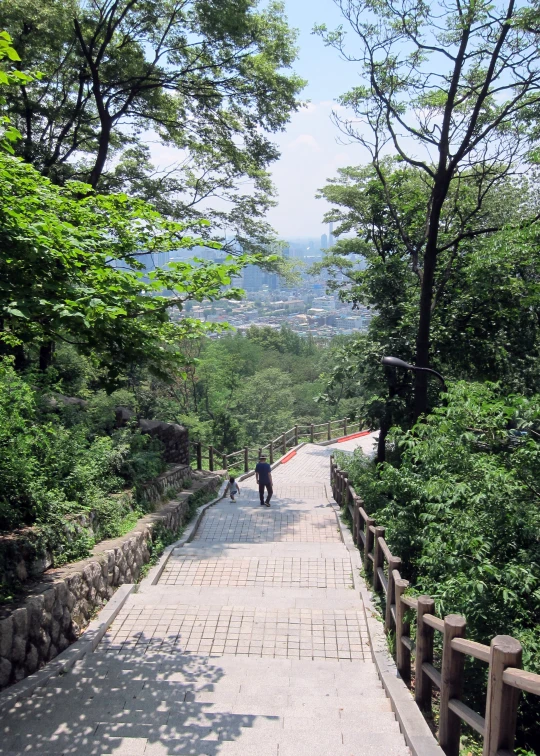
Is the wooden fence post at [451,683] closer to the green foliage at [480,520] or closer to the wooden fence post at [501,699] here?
the wooden fence post at [501,699]

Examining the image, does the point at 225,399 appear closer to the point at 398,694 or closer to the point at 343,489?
the point at 343,489

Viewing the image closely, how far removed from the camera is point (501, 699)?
2.95m

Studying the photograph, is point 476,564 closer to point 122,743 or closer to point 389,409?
point 122,743

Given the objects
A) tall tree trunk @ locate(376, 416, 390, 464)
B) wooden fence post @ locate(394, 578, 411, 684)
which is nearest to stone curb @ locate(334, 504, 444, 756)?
wooden fence post @ locate(394, 578, 411, 684)

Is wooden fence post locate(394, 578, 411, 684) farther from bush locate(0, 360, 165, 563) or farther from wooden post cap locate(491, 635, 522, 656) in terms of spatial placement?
bush locate(0, 360, 165, 563)

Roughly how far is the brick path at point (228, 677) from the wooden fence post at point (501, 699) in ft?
3.48

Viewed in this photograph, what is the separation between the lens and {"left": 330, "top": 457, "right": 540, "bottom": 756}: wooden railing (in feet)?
9.63

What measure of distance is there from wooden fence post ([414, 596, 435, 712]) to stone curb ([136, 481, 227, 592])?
12.8ft

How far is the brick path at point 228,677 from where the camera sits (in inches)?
157

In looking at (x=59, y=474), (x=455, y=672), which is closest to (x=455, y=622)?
(x=455, y=672)

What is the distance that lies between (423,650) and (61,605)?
11.0 ft

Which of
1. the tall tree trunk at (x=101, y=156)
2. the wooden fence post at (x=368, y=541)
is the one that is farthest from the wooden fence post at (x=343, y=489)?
the tall tree trunk at (x=101, y=156)

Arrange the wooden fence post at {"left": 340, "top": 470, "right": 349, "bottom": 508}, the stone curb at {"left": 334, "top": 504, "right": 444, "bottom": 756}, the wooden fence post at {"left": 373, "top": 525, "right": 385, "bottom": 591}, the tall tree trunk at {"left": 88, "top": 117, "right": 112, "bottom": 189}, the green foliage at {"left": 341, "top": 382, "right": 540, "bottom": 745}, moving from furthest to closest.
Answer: the tall tree trunk at {"left": 88, "top": 117, "right": 112, "bottom": 189} < the wooden fence post at {"left": 340, "top": 470, "right": 349, "bottom": 508} < the wooden fence post at {"left": 373, "top": 525, "right": 385, "bottom": 591} < the green foliage at {"left": 341, "top": 382, "right": 540, "bottom": 745} < the stone curb at {"left": 334, "top": 504, "right": 444, "bottom": 756}

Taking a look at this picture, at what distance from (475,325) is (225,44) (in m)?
8.82
